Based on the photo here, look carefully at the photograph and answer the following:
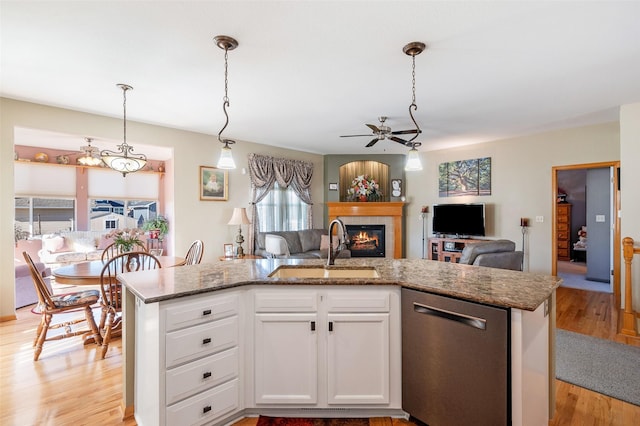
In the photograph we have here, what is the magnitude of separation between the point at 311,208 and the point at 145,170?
4464mm

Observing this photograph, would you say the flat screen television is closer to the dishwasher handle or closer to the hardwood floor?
the hardwood floor

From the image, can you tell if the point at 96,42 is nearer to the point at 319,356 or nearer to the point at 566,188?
the point at 319,356

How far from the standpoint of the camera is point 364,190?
698cm

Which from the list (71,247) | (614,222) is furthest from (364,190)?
(71,247)

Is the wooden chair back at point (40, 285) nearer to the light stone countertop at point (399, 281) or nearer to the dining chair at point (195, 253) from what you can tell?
the dining chair at point (195, 253)

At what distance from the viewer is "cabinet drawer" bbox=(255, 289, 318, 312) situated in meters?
1.96

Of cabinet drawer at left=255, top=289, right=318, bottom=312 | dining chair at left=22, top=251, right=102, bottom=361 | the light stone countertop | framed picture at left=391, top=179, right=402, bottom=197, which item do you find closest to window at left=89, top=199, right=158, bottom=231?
dining chair at left=22, top=251, right=102, bottom=361

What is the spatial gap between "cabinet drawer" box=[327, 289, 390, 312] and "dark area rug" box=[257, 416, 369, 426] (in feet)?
2.37

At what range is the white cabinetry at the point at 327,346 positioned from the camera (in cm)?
195

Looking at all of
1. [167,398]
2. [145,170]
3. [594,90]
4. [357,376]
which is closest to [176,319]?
[167,398]

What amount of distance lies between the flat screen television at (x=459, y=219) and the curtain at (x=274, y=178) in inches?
105

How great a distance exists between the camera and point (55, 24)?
2211 millimetres

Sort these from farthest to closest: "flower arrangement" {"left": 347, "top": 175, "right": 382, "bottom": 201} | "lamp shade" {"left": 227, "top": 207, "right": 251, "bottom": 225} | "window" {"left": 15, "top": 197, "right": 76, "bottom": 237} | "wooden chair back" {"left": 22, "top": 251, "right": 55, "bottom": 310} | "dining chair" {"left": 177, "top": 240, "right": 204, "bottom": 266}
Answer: "flower arrangement" {"left": 347, "top": 175, "right": 382, "bottom": 201}, "window" {"left": 15, "top": 197, "right": 76, "bottom": 237}, "lamp shade" {"left": 227, "top": 207, "right": 251, "bottom": 225}, "dining chair" {"left": 177, "top": 240, "right": 204, "bottom": 266}, "wooden chair back" {"left": 22, "top": 251, "right": 55, "bottom": 310}

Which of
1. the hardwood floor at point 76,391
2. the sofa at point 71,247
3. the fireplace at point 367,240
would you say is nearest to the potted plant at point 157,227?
the sofa at point 71,247
